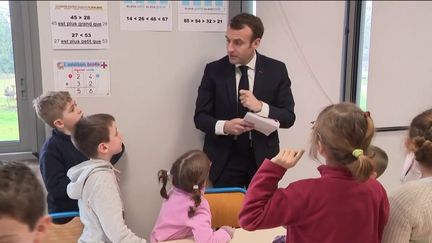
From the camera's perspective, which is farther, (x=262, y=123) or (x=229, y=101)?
(x=229, y=101)

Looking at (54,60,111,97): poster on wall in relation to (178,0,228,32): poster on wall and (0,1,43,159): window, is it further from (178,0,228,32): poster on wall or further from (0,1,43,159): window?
(178,0,228,32): poster on wall

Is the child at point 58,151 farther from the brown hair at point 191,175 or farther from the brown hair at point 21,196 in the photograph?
the brown hair at point 21,196

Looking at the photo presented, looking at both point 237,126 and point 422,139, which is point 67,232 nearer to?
point 237,126

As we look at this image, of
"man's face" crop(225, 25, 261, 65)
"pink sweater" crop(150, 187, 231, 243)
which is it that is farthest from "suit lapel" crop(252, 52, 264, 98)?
"pink sweater" crop(150, 187, 231, 243)

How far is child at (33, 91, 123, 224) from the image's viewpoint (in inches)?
87.4

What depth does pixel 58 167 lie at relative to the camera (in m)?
2.24

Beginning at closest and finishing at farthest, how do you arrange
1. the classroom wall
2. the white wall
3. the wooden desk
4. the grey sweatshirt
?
the grey sweatshirt < the wooden desk < the classroom wall < the white wall

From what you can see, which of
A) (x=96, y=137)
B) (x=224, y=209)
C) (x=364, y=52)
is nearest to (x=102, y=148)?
(x=96, y=137)

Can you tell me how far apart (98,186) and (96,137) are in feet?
0.70

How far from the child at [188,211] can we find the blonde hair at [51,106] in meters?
0.74

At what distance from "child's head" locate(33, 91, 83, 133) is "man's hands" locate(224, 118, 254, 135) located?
2.48 feet

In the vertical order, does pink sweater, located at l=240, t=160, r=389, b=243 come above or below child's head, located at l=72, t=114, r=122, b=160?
below

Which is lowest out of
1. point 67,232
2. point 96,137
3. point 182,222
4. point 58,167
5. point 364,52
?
point 67,232

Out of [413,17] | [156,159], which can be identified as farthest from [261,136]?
[413,17]
